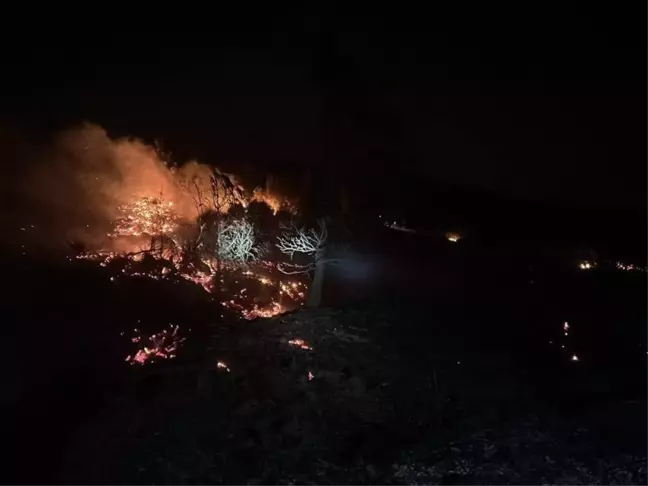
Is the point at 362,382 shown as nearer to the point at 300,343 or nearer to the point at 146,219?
the point at 300,343

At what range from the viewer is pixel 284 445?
8.64 meters

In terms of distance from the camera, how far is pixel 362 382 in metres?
10.5

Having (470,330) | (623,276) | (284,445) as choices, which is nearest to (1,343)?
(284,445)

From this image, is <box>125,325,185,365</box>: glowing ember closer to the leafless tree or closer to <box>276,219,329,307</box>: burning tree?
<box>276,219,329,307</box>: burning tree

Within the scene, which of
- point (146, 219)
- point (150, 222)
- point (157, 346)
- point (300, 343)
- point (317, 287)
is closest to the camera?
point (300, 343)

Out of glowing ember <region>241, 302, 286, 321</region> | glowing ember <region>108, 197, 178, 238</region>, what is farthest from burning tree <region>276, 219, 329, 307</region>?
glowing ember <region>108, 197, 178, 238</region>

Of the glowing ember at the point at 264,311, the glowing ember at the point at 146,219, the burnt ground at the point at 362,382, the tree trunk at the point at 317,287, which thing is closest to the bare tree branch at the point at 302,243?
the tree trunk at the point at 317,287

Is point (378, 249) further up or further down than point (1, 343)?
further up

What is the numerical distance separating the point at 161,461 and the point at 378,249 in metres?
10.5

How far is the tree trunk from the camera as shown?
16.0 m

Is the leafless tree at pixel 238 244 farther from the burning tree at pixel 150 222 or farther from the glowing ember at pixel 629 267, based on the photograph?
the glowing ember at pixel 629 267

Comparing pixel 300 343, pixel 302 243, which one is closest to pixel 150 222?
pixel 302 243

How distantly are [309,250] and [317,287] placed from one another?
1339 millimetres

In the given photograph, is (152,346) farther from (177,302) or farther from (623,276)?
(623,276)
